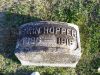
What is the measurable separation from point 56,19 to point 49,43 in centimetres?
153

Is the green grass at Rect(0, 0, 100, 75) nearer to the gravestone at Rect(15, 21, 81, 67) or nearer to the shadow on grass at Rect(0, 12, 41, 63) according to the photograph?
the shadow on grass at Rect(0, 12, 41, 63)

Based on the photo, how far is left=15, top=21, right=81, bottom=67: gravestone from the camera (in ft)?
23.0

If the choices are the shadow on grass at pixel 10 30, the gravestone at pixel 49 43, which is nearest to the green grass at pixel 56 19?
the shadow on grass at pixel 10 30

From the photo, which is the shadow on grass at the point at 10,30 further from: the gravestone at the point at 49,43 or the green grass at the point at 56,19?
the gravestone at the point at 49,43

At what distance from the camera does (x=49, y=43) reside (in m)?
7.00

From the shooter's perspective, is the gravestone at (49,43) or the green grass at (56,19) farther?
the green grass at (56,19)

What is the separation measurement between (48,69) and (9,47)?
4.05 ft

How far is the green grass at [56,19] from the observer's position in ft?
25.3

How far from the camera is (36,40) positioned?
7043mm

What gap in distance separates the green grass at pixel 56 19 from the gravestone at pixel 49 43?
1.63 ft

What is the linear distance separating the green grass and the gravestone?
19.5 inches

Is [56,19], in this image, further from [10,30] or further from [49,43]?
[49,43]

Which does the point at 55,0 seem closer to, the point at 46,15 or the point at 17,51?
the point at 46,15

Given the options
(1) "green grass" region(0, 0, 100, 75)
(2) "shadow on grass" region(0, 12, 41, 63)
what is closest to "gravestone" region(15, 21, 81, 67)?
(1) "green grass" region(0, 0, 100, 75)
